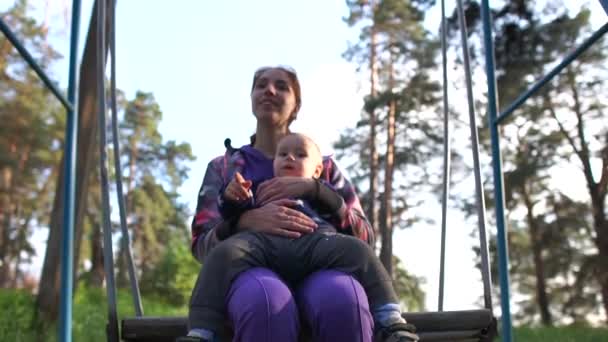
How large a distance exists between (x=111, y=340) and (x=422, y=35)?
10.2m

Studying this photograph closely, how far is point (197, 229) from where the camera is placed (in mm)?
1473

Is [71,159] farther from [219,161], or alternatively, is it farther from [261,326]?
[261,326]

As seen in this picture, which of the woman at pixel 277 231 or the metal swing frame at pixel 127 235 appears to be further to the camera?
the metal swing frame at pixel 127 235

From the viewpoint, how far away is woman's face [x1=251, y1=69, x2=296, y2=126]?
1613 mm

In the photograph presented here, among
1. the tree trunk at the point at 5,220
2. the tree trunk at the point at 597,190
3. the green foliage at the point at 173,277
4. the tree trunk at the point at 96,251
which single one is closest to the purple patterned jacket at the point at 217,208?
the tree trunk at the point at 597,190

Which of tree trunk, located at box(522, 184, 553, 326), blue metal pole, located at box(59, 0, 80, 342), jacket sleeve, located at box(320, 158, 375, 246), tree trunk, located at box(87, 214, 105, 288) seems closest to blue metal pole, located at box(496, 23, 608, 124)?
jacket sleeve, located at box(320, 158, 375, 246)

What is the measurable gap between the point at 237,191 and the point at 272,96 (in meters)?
0.38

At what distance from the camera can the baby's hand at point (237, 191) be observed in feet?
4.26

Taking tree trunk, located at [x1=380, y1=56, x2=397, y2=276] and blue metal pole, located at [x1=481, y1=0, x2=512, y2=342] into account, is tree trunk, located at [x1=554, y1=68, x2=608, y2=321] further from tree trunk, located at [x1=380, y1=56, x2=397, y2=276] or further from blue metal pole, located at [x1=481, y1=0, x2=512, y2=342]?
blue metal pole, located at [x1=481, y1=0, x2=512, y2=342]

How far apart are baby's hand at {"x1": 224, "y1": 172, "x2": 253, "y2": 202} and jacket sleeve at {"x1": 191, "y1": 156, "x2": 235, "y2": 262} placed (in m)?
0.05

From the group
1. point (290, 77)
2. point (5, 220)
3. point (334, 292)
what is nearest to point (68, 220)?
point (334, 292)

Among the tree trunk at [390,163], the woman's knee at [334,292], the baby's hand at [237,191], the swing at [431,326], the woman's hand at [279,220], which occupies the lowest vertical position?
the swing at [431,326]

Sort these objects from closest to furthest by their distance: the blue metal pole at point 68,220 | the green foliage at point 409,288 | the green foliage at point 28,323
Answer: the blue metal pole at point 68,220
the green foliage at point 28,323
the green foliage at point 409,288

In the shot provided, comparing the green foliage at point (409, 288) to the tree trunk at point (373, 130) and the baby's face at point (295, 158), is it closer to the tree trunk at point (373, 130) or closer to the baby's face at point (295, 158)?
the tree trunk at point (373, 130)
